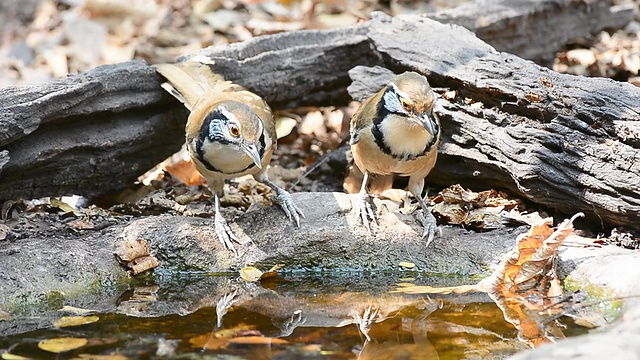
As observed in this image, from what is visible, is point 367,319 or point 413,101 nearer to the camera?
point 367,319

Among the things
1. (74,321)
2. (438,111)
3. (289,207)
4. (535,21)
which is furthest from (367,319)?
(535,21)

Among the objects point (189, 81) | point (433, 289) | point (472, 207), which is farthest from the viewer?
point (189, 81)

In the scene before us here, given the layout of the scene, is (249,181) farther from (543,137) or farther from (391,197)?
(543,137)

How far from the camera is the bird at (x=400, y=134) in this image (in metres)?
4.98

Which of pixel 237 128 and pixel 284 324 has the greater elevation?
pixel 237 128

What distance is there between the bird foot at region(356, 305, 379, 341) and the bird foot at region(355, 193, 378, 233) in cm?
87

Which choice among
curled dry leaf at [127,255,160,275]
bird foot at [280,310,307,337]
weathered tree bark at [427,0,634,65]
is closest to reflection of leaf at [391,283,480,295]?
bird foot at [280,310,307,337]

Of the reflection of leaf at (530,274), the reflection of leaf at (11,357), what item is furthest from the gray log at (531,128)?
the reflection of leaf at (11,357)

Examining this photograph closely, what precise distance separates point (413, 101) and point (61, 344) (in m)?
2.43

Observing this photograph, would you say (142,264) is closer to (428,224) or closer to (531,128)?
(428,224)

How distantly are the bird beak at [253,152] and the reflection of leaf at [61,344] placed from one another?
1643 mm

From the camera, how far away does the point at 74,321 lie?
4125mm

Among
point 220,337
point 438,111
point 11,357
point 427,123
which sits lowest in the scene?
point 220,337

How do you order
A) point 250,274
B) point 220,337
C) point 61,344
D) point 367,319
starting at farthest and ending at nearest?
1. point 250,274
2. point 367,319
3. point 220,337
4. point 61,344
